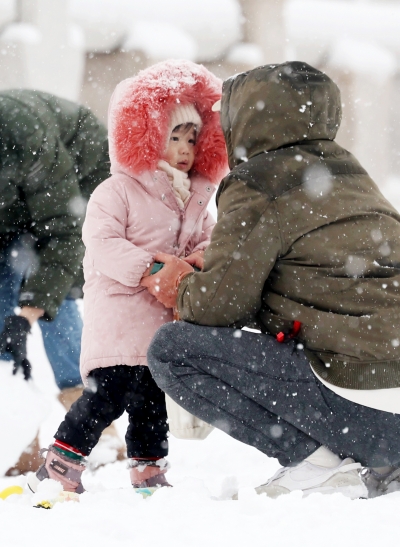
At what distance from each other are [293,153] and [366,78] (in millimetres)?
11159

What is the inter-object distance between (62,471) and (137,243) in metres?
0.77

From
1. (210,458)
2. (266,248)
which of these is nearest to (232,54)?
(210,458)

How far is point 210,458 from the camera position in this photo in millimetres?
2994

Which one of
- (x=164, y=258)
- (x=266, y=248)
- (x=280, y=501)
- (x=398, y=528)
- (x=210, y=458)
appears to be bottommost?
(x=210, y=458)

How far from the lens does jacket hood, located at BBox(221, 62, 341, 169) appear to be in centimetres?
196

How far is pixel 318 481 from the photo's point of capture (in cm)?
191

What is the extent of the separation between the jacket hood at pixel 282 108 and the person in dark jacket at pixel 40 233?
1172 millimetres

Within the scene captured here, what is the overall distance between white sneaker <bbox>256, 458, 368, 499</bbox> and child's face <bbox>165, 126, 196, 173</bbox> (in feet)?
3.63

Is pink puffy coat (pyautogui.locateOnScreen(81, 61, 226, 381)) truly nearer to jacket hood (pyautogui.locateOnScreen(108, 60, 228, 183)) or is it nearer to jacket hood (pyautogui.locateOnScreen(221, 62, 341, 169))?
jacket hood (pyautogui.locateOnScreen(108, 60, 228, 183))

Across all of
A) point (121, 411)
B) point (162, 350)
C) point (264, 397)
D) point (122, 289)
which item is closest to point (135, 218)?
point (122, 289)

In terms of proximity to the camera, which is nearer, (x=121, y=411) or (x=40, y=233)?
(x=121, y=411)

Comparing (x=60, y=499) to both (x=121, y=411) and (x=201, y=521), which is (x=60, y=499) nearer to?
(x=121, y=411)

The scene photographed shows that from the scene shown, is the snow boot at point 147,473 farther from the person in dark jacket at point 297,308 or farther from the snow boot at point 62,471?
the person in dark jacket at point 297,308

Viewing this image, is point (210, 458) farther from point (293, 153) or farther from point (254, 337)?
point (293, 153)
